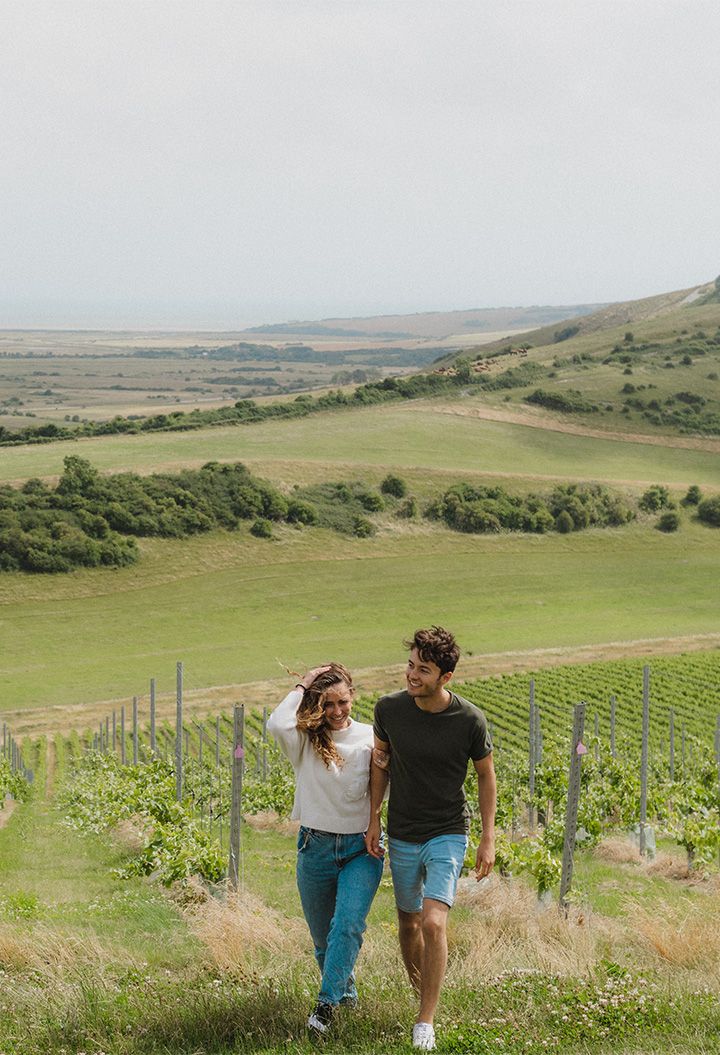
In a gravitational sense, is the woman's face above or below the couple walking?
above

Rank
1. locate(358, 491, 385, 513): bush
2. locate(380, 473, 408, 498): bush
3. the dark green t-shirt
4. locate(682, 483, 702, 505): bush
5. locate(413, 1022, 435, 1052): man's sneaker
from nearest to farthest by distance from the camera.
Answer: locate(413, 1022, 435, 1052): man's sneaker, the dark green t-shirt, locate(358, 491, 385, 513): bush, locate(380, 473, 408, 498): bush, locate(682, 483, 702, 505): bush

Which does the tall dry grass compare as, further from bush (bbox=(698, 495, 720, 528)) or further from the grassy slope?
the grassy slope

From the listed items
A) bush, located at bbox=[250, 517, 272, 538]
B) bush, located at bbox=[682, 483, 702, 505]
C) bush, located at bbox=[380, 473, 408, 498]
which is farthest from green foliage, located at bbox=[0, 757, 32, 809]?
bush, located at bbox=[682, 483, 702, 505]

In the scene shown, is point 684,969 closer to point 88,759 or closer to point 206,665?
point 88,759

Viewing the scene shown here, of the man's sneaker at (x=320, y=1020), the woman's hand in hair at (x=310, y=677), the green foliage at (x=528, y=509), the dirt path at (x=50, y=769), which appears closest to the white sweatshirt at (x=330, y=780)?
the woman's hand in hair at (x=310, y=677)

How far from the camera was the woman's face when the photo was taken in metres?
6.25

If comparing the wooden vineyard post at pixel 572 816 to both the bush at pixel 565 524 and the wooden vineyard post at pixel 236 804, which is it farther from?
the bush at pixel 565 524

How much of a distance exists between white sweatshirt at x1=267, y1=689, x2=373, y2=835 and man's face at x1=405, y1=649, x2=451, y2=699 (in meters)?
0.46

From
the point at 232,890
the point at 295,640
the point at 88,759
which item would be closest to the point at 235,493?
the point at 295,640

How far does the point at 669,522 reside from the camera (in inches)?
3359

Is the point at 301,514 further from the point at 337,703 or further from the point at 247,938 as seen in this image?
the point at 337,703

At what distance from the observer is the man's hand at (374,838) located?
6.20 metres

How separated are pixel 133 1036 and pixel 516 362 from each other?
147m

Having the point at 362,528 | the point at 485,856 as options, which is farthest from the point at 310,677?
the point at 362,528
